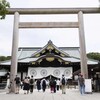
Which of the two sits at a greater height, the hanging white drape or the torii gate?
the torii gate

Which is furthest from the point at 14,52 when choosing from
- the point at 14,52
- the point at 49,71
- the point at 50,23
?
the point at 49,71

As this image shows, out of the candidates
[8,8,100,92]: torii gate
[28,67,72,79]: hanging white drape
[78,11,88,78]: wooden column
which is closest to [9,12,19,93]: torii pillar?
[8,8,100,92]: torii gate

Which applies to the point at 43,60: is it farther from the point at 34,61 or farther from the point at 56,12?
the point at 56,12

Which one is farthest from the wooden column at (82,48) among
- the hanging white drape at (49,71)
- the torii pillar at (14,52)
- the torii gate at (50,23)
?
the hanging white drape at (49,71)

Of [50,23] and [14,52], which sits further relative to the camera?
[50,23]

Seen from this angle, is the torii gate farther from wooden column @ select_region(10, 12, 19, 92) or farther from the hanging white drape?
the hanging white drape

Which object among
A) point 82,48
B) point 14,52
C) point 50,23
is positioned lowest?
point 14,52

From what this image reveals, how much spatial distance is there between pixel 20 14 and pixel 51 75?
13301 mm

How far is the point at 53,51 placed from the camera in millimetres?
33094

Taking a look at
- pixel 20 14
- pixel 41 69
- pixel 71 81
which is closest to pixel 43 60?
pixel 41 69

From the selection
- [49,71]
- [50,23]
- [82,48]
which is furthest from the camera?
[49,71]

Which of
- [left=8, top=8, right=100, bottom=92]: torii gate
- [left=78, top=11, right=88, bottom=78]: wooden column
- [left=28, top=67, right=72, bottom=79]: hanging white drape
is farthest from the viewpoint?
[left=28, top=67, right=72, bottom=79]: hanging white drape

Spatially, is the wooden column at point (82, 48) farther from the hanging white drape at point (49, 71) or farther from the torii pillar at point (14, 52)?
the hanging white drape at point (49, 71)

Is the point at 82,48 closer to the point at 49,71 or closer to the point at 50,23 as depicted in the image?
the point at 50,23
